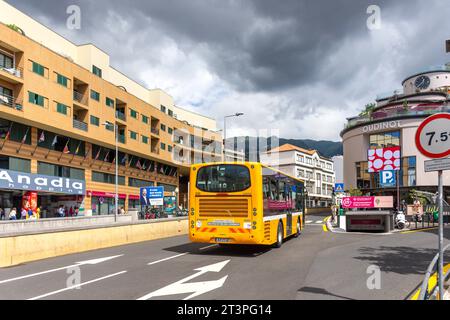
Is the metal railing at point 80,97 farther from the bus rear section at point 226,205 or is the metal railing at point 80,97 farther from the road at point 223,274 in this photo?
the bus rear section at point 226,205

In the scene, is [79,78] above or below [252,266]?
above

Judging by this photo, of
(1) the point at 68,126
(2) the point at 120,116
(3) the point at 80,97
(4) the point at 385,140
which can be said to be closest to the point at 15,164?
(1) the point at 68,126

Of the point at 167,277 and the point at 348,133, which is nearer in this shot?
the point at 167,277

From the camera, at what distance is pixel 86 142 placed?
145ft

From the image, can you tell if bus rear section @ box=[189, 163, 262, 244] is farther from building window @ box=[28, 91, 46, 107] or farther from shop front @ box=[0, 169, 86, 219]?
building window @ box=[28, 91, 46, 107]

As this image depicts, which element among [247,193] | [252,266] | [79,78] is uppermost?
[79,78]

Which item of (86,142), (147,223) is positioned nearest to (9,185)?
(86,142)

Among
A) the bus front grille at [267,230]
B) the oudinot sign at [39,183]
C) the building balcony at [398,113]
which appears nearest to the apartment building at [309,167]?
the building balcony at [398,113]

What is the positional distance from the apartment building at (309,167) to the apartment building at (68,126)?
161 ft

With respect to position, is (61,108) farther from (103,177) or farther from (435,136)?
(435,136)

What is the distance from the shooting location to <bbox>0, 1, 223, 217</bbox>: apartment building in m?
33.2

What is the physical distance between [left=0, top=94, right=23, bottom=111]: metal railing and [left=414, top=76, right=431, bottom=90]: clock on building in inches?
2622

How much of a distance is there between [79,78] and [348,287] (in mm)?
39613
